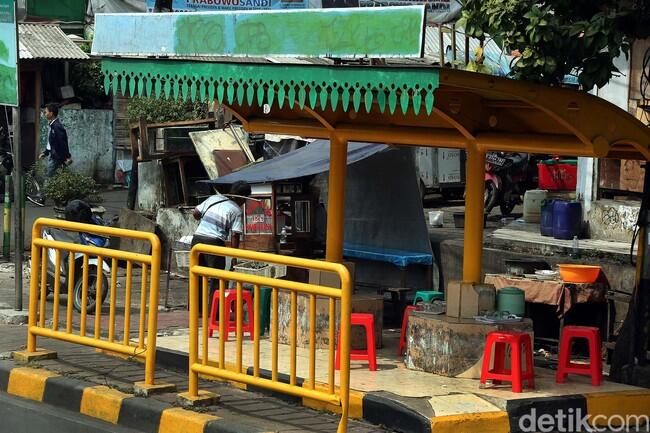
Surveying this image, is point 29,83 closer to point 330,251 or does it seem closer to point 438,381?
point 330,251

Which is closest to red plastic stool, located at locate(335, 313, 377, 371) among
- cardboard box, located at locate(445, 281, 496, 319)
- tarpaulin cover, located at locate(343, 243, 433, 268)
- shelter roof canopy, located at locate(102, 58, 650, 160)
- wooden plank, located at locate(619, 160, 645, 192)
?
cardboard box, located at locate(445, 281, 496, 319)

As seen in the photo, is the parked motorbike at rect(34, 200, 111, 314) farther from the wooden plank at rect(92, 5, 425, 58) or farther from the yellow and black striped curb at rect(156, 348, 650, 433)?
the yellow and black striped curb at rect(156, 348, 650, 433)

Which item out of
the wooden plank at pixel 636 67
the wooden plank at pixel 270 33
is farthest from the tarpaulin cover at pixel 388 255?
the wooden plank at pixel 270 33

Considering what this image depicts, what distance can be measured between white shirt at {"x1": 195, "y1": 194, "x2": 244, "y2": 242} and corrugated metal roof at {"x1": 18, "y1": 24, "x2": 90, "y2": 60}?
7284mm

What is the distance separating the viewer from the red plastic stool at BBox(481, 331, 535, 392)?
7171mm

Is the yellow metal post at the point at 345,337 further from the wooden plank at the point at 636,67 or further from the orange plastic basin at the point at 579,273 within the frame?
the wooden plank at the point at 636,67

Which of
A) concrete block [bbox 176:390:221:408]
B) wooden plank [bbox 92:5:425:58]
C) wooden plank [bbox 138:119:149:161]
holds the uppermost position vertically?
wooden plank [bbox 92:5:425:58]

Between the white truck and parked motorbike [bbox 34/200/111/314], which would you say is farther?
the white truck

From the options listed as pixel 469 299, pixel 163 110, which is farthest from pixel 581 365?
pixel 163 110

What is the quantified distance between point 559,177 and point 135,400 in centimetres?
939

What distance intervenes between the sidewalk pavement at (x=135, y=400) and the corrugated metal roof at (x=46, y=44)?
32.9ft

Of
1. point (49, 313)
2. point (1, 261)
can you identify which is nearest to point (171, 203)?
point (1, 261)

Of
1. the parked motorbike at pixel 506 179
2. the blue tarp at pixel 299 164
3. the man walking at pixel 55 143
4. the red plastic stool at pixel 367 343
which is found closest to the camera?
the red plastic stool at pixel 367 343

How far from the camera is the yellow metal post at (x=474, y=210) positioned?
310 inches
